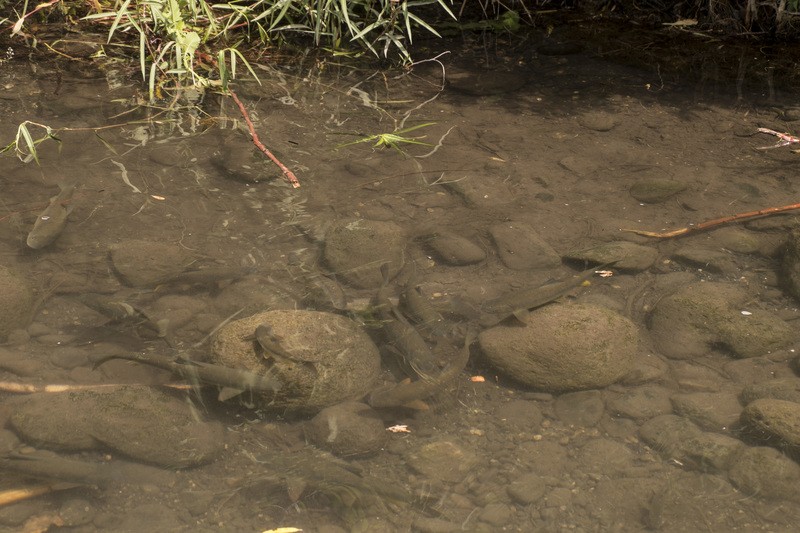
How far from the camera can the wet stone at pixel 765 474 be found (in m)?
3.11

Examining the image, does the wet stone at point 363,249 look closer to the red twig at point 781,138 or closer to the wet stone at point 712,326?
the wet stone at point 712,326

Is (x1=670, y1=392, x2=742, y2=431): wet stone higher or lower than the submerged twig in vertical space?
lower

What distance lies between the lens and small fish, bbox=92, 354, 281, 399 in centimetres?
344

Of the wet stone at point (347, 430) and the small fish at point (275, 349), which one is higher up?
the small fish at point (275, 349)

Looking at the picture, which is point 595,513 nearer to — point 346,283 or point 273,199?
point 346,283

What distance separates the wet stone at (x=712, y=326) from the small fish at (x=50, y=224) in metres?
3.19

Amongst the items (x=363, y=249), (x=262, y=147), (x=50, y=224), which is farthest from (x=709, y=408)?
(x=50, y=224)

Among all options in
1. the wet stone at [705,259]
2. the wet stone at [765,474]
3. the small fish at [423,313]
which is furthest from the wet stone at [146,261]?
the wet stone at [765,474]

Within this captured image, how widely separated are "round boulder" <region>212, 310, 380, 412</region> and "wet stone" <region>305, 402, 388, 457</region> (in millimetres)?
77

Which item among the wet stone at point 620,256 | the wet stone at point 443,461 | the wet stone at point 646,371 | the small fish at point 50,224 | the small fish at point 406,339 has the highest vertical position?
the small fish at point 50,224

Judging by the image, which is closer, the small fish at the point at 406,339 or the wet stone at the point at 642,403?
the wet stone at the point at 642,403

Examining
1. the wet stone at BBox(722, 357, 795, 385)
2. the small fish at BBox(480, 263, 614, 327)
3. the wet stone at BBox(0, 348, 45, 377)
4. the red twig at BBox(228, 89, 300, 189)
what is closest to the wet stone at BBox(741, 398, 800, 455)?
the wet stone at BBox(722, 357, 795, 385)

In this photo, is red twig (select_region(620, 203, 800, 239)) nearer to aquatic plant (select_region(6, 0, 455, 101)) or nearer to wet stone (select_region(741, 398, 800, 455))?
wet stone (select_region(741, 398, 800, 455))

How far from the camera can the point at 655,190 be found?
4.87 metres
